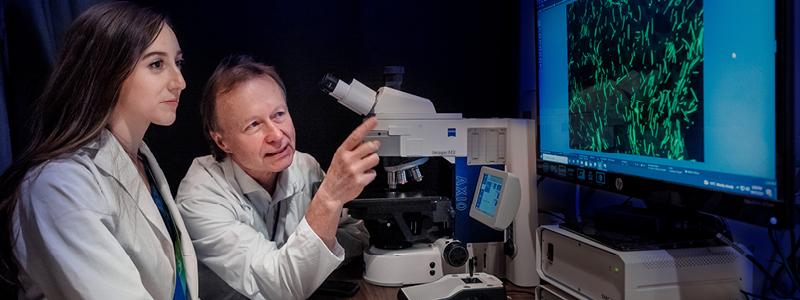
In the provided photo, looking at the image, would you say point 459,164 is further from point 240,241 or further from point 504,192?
point 240,241

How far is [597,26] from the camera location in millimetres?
1159

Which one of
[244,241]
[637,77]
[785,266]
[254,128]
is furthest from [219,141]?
[785,266]

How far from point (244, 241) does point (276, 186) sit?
Answer: 311 millimetres

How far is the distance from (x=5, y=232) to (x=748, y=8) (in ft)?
4.54

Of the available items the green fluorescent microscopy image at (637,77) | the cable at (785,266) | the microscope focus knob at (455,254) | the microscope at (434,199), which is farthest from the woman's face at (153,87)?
the cable at (785,266)

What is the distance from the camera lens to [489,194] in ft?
4.58

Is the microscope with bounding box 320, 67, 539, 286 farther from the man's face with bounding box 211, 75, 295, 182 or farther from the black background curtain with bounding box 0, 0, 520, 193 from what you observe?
the black background curtain with bounding box 0, 0, 520, 193

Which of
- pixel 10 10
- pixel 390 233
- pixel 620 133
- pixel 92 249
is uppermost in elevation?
pixel 10 10

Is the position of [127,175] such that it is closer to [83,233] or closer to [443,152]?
[83,233]

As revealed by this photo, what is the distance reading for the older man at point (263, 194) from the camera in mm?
1238

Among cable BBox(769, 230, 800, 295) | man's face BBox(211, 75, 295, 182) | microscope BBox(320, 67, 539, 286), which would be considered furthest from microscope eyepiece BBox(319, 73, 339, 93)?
cable BBox(769, 230, 800, 295)

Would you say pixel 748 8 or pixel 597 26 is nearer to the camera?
pixel 748 8

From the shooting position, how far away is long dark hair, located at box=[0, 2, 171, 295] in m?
0.99

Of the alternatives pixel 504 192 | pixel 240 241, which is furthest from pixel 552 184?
pixel 240 241
